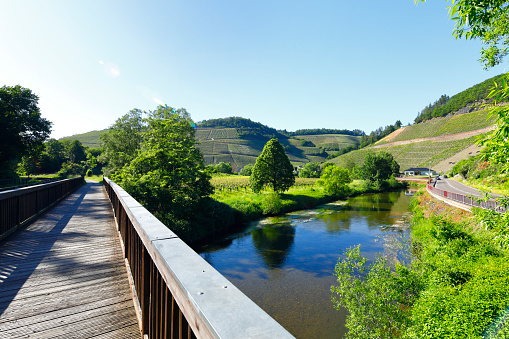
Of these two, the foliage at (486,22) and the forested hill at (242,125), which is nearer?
the foliage at (486,22)

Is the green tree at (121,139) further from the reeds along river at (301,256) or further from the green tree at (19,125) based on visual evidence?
the reeds along river at (301,256)

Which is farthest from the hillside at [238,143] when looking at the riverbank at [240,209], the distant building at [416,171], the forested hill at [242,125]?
the riverbank at [240,209]

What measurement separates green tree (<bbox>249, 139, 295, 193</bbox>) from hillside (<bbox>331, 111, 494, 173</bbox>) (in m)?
46.2

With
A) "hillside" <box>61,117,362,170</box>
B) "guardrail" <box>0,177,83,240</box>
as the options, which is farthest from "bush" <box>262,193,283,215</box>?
"hillside" <box>61,117,362,170</box>

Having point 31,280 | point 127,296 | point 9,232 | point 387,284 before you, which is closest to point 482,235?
point 387,284

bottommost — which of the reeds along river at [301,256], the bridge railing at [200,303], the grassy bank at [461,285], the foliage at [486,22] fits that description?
the reeds along river at [301,256]

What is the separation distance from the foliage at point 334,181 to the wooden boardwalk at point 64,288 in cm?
3959

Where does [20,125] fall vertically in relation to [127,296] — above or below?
above

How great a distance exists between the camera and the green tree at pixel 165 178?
16.5 m

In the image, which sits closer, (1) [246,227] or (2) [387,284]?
(2) [387,284]

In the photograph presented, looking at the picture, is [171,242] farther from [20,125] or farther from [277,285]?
[20,125]

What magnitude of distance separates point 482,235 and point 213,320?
1638 cm

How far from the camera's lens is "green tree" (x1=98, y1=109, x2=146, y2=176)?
2856 cm

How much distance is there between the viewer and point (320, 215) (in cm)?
2981
